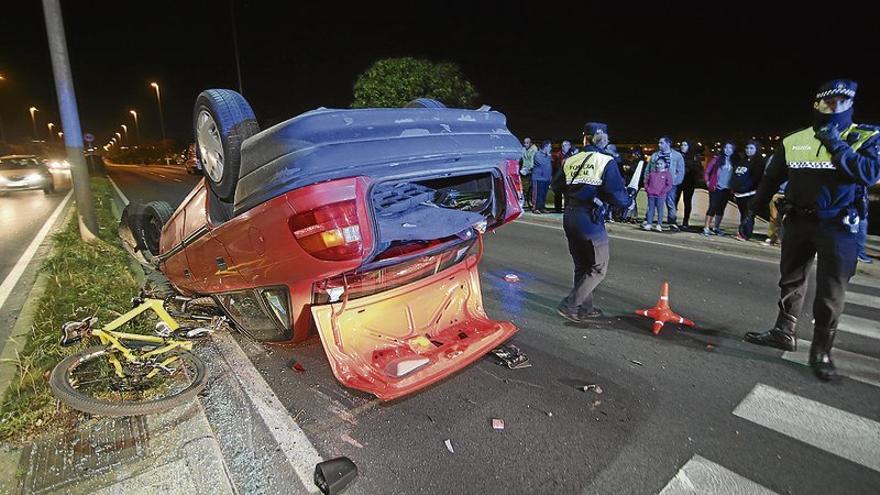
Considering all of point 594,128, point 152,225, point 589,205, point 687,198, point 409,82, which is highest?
point 409,82

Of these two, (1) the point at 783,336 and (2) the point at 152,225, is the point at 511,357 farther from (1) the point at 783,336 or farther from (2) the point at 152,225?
(2) the point at 152,225

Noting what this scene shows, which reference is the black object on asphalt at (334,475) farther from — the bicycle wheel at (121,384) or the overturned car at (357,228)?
the bicycle wheel at (121,384)

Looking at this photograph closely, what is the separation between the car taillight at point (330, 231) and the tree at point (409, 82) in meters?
12.8

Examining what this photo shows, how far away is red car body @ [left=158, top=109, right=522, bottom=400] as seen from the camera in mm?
2430

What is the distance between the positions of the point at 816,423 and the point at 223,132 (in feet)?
12.8

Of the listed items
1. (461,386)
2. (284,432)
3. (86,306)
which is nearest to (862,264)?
(461,386)

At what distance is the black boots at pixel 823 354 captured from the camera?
3.39m

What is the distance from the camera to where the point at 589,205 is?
14.2 feet

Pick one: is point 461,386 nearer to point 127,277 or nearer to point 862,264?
point 127,277

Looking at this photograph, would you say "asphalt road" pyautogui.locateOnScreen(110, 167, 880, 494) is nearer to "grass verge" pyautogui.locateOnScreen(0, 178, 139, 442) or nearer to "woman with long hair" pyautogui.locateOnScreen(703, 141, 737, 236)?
"grass verge" pyautogui.locateOnScreen(0, 178, 139, 442)

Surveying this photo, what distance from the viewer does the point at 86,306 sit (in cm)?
440

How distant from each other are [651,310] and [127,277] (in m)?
5.56

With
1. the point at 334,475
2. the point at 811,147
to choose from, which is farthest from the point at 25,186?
the point at 811,147

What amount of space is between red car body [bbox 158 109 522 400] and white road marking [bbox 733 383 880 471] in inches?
64.6
